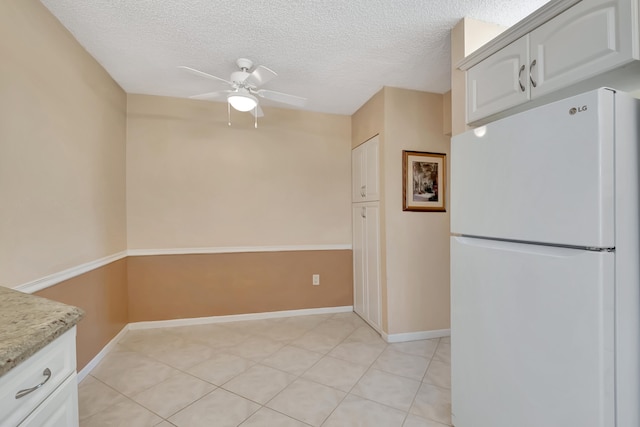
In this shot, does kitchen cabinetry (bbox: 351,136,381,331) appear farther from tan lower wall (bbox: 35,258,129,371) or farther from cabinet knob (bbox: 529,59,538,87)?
tan lower wall (bbox: 35,258,129,371)

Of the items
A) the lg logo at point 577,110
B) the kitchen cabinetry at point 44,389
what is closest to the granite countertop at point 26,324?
the kitchen cabinetry at point 44,389

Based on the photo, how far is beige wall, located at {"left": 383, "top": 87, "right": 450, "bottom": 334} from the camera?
8.76 feet

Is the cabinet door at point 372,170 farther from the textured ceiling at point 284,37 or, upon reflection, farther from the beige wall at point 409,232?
the textured ceiling at point 284,37

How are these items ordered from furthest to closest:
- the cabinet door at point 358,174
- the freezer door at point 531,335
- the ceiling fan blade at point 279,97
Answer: the cabinet door at point 358,174
the ceiling fan blade at point 279,97
the freezer door at point 531,335

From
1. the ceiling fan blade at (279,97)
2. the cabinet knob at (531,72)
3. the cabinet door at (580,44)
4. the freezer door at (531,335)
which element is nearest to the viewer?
the freezer door at (531,335)

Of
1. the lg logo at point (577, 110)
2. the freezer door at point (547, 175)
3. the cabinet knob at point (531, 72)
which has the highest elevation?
the cabinet knob at point (531, 72)

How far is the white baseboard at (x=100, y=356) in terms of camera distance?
2010 millimetres

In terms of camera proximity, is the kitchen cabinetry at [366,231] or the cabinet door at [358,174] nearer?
the kitchen cabinetry at [366,231]

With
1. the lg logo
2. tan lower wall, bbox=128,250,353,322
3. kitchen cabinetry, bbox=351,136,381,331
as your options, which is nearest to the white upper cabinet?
kitchen cabinetry, bbox=351,136,381,331

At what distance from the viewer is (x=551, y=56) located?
125 centimetres

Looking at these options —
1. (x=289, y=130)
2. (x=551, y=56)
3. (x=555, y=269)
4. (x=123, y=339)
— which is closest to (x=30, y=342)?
(x=555, y=269)

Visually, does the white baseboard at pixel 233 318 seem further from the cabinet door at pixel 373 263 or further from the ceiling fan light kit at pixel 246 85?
the ceiling fan light kit at pixel 246 85

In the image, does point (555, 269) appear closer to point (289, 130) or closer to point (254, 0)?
point (254, 0)

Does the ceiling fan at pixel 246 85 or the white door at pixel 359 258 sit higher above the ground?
the ceiling fan at pixel 246 85
